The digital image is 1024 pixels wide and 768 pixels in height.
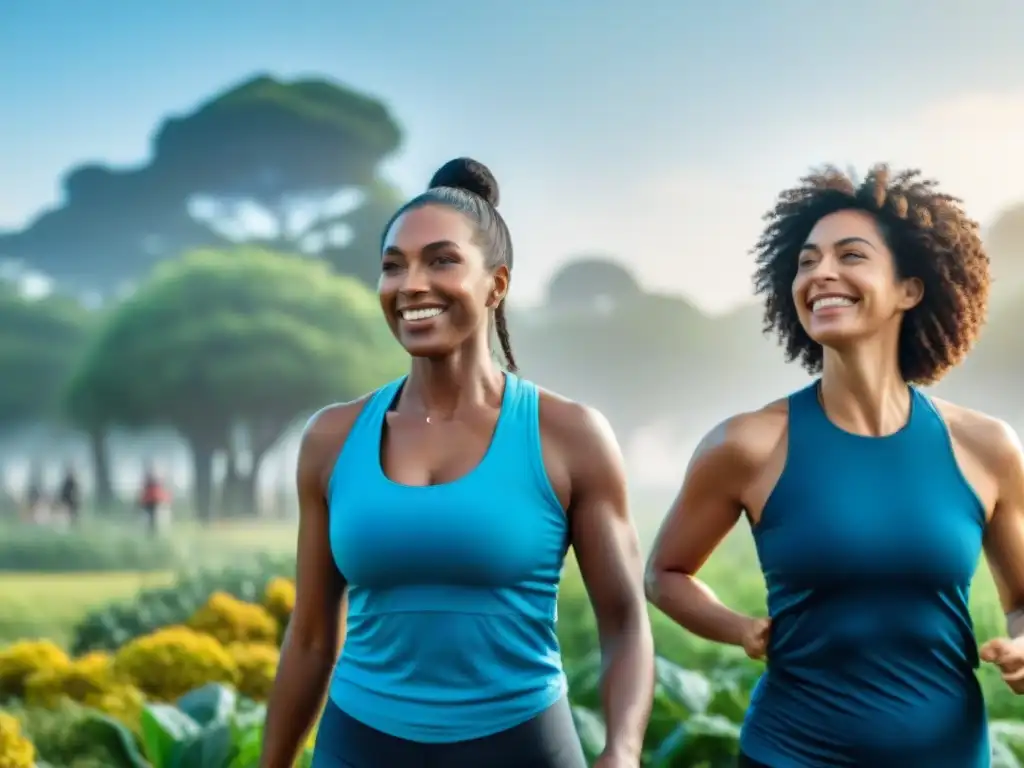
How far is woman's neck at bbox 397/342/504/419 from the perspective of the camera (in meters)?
2.40

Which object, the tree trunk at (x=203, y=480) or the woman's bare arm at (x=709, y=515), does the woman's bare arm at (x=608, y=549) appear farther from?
the tree trunk at (x=203, y=480)

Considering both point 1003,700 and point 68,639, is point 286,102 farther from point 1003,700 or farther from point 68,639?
point 1003,700

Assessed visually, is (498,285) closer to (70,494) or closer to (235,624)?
(235,624)

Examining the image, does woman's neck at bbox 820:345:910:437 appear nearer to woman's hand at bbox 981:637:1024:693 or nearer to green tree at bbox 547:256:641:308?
woman's hand at bbox 981:637:1024:693

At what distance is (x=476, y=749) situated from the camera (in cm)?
221

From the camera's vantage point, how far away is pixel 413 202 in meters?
2.42

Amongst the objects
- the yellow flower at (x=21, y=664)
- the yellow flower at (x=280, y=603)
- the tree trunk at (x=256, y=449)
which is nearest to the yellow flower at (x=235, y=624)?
the yellow flower at (x=280, y=603)

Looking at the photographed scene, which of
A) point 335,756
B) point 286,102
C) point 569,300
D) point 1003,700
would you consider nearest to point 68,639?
point 1003,700

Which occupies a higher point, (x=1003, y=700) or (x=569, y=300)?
(x=569, y=300)

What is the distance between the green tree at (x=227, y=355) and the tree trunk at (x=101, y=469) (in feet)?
2.07

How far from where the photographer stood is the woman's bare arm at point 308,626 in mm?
2443

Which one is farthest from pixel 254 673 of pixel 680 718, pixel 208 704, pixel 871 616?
pixel 871 616

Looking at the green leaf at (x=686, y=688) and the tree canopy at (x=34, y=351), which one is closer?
the green leaf at (x=686, y=688)

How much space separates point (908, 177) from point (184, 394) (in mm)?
15795
